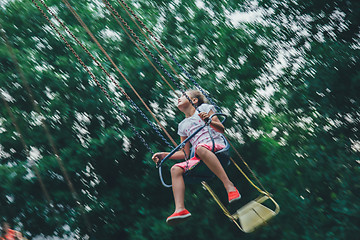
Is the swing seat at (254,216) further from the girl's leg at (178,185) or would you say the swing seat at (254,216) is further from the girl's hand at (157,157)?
the girl's hand at (157,157)

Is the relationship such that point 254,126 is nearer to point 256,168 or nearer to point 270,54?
point 256,168

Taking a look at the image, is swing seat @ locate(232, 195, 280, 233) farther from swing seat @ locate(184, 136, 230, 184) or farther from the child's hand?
the child's hand

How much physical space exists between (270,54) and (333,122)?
1839 millimetres

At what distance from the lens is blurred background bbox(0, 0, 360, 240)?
7.98 metres

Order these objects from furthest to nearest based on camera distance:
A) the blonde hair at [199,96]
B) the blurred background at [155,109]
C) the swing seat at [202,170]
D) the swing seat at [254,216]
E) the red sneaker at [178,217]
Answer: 1. the blurred background at [155,109]
2. the blonde hair at [199,96]
3. the swing seat at [254,216]
4. the swing seat at [202,170]
5. the red sneaker at [178,217]

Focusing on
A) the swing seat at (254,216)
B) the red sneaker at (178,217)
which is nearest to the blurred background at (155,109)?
the swing seat at (254,216)

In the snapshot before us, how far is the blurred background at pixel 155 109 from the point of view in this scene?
7.98 metres

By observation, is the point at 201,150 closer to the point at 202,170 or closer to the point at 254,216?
the point at 202,170

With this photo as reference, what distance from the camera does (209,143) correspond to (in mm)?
4715

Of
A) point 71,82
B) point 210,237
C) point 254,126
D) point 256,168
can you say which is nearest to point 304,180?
point 256,168

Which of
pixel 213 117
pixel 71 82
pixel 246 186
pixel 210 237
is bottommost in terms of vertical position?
pixel 210 237

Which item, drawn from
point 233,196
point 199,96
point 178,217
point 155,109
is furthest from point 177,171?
point 155,109

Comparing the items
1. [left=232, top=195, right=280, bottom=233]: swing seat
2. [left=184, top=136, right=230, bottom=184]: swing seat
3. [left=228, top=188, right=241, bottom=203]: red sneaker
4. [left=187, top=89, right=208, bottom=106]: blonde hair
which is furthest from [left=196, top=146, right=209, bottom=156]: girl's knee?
[left=232, top=195, right=280, bottom=233]: swing seat

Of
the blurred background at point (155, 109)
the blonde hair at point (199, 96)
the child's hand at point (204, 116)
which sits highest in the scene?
the child's hand at point (204, 116)
